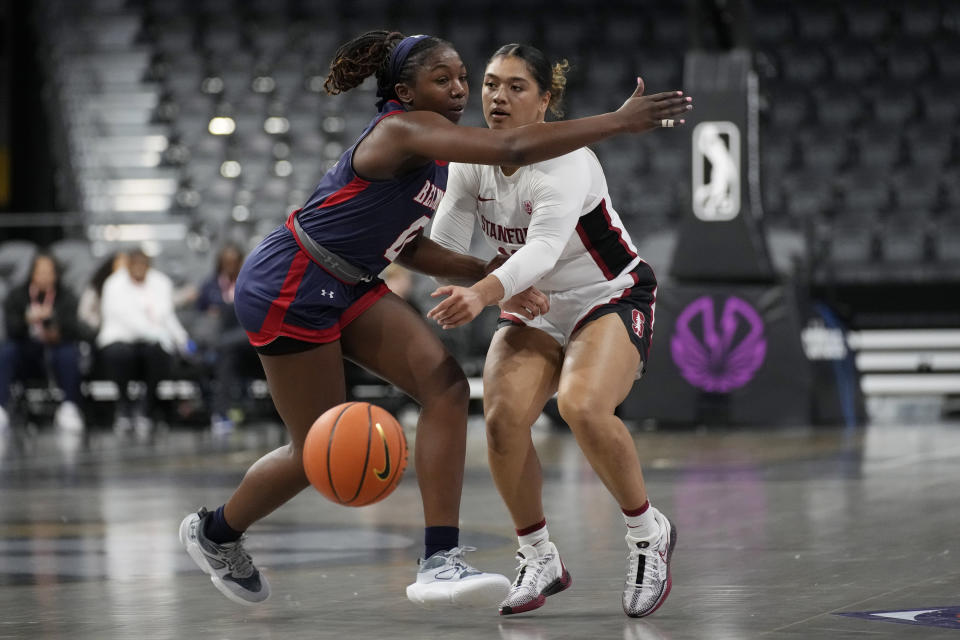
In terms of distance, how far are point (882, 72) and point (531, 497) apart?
1531 centimetres

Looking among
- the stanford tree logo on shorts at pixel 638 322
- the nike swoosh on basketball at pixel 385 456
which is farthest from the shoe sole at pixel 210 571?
the stanford tree logo on shorts at pixel 638 322

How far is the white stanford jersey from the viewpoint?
15.5ft

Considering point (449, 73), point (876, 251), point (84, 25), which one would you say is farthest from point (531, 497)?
point (84, 25)

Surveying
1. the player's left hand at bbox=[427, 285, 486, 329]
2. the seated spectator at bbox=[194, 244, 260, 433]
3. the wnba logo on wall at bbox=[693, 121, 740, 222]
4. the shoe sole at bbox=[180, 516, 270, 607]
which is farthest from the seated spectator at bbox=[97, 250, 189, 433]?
the player's left hand at bbox=[427, 285, 486, 329]

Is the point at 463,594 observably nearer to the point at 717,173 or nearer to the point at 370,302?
the point at 370,302

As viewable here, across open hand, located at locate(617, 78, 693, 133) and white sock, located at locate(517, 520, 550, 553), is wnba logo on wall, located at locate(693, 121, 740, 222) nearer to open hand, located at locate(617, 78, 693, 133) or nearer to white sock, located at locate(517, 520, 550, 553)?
white sock, located at locate(517, 520, 550, 553)

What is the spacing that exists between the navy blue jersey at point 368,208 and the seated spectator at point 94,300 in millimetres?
10173

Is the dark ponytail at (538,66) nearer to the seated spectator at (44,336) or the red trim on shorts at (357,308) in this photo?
the red trim on shorts at (357,308)

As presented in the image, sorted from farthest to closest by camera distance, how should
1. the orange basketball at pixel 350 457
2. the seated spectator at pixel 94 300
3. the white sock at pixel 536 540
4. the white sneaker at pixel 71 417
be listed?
the white sneaker at pixel 71 417 → the seated spectator at pixel 94 300 → the white sock at pixel 536 540 → the orange basketball at pixel 350 457

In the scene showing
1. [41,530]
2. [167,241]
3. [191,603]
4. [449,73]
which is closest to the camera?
[449,73]

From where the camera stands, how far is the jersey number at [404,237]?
4.86 metres

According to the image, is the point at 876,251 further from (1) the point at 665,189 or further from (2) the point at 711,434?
(2) the point at 711,434

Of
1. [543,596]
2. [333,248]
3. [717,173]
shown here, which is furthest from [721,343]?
[333,248]

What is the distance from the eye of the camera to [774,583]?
5289 millimetres
